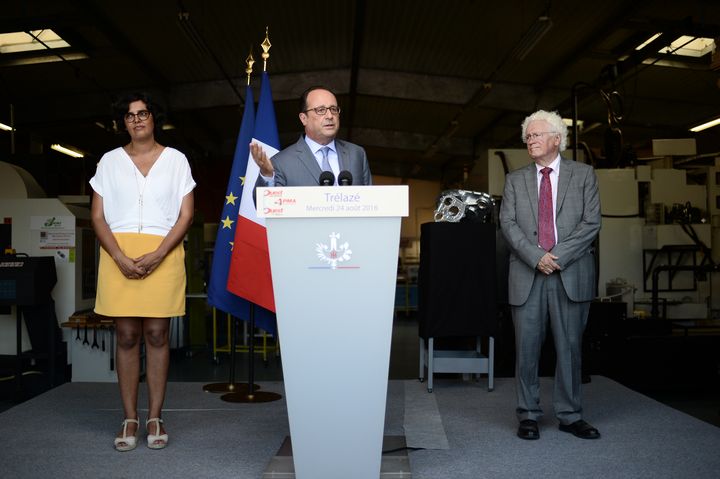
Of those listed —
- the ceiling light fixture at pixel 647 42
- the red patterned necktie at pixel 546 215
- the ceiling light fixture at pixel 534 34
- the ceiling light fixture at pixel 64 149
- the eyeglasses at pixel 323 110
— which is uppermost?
the ceiling light fixture at pixel 647 42

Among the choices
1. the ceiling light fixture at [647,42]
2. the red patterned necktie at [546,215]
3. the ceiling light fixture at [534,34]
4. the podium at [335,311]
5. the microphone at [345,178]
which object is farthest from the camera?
the ceiling light fixture at [647,42]

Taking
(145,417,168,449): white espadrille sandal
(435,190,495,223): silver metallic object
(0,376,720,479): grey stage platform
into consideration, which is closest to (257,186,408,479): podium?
(0,376,720,479): grey stage platform

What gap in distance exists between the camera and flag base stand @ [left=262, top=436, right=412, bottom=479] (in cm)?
230

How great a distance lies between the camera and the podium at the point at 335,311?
208 cm

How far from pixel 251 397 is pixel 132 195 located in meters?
1.50

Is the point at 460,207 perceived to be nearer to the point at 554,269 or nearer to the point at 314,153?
the point at 554,269

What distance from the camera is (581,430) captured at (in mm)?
2947

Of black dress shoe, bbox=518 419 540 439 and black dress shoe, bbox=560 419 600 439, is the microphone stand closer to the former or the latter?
black dress shoe, bbox=518 419 540 439

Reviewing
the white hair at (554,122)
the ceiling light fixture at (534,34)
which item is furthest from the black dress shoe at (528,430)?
the ceiling light fixture at (534,34)

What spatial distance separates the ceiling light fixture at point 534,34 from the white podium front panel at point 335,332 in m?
5.01

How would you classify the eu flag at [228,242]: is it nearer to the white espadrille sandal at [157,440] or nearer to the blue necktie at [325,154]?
the white espadrille sandal at [157,440]

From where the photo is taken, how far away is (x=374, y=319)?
2.10 metres

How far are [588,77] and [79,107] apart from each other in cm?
816

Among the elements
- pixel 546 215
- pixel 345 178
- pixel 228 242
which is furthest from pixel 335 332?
pixel 228 242
